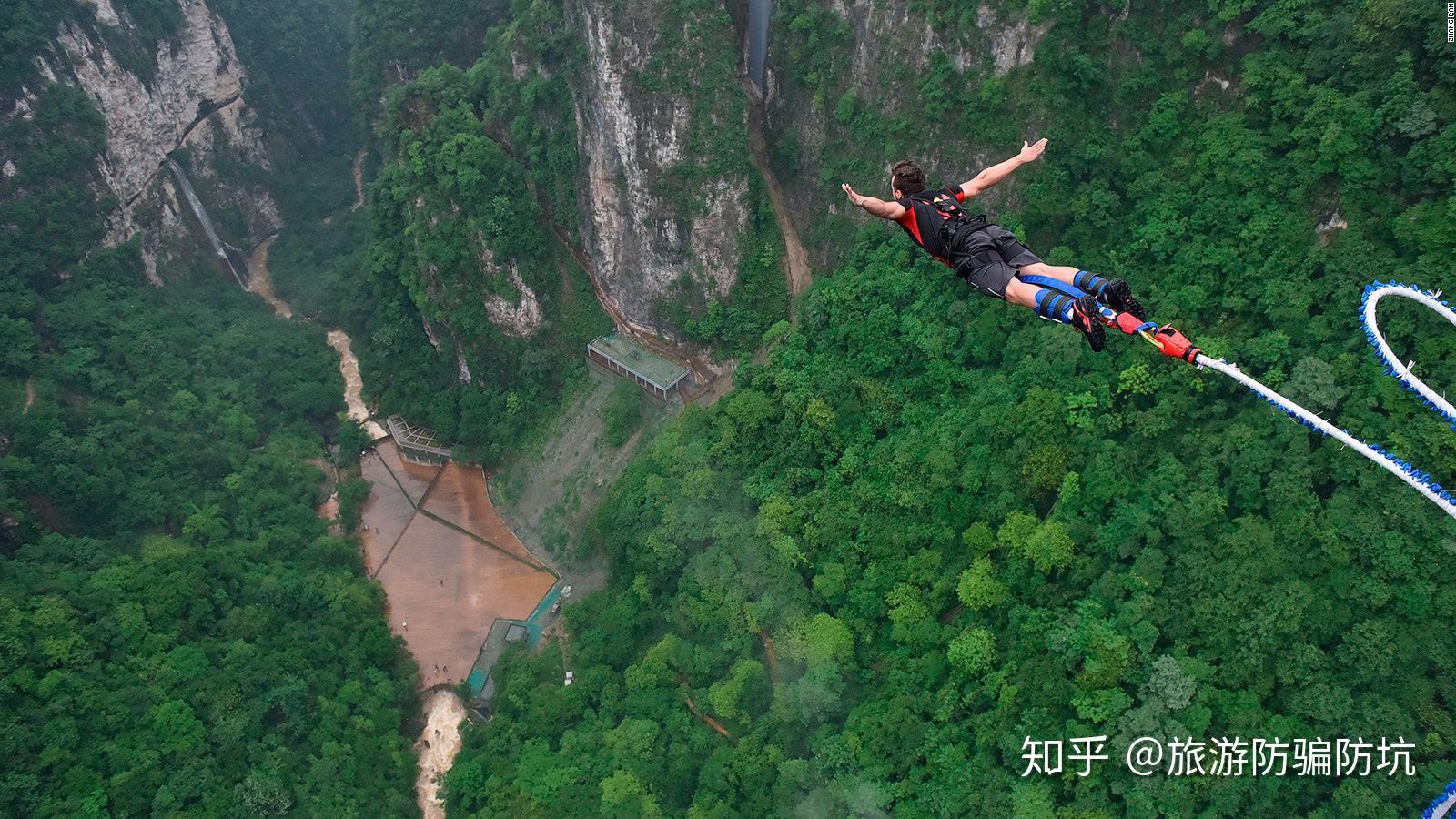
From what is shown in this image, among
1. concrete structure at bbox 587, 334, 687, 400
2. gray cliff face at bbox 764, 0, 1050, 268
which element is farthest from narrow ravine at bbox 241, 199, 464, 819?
gray cliff face at bbox 764, 0, 1050, 268

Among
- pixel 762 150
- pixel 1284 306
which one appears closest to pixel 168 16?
pixel 762 150

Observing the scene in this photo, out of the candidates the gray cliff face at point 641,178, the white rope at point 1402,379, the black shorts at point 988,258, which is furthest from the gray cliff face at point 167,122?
the white rope at point 1402,379

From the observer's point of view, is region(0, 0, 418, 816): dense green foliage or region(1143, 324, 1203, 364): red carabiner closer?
region(1143, 324, 1203, 364): red carabiner

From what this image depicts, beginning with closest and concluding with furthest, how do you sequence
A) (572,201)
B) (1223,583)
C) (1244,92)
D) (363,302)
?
(1223,583) < (1244,92) < (572,201) < (363,302)

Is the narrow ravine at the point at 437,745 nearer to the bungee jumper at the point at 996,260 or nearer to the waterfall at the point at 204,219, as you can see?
the waterfall at the point at 204,219

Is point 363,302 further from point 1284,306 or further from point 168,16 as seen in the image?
point 1284,306

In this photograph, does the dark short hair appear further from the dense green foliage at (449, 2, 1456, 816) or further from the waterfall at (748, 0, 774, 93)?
the waterfall at (748, 0, 774, 93)

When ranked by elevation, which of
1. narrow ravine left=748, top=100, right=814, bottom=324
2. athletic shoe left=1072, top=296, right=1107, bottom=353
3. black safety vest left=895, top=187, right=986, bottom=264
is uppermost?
black safety vest left=895, top=187, right=986, bottom=264
